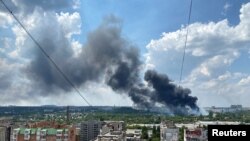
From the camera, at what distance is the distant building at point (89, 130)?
31922 millimetres

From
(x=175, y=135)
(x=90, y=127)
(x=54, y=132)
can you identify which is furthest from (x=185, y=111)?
(x=54, y=132)

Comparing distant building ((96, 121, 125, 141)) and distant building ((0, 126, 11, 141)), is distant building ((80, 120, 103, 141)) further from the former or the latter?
distant building ((0, 126, 11, 141))

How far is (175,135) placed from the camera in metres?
26.4

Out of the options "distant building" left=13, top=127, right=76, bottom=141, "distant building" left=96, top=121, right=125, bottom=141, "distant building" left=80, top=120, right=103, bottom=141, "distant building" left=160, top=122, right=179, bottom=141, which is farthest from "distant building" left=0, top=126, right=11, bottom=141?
"distant building" left=160, top=122, right=179, bottom=141

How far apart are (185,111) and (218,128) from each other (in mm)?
52443

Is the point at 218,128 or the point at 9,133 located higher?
the point at 218,128

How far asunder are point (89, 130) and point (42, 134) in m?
13.1

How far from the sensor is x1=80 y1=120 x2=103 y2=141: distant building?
3192cm

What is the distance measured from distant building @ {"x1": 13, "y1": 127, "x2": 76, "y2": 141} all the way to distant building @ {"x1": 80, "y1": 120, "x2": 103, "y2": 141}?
12.2m

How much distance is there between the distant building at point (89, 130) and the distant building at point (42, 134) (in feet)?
39.9

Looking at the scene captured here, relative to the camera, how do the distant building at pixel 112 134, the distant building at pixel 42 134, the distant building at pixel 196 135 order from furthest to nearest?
the distant building at pixel 196 135 → the distant building at pixel 112 134 → the distant building at pixel 42 134

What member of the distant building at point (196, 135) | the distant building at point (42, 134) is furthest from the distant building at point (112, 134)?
the distant building at point (196, 135)

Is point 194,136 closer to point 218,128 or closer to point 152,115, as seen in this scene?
point 218,128

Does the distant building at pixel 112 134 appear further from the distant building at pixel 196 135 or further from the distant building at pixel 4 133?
the distant building at pixel 4 133
